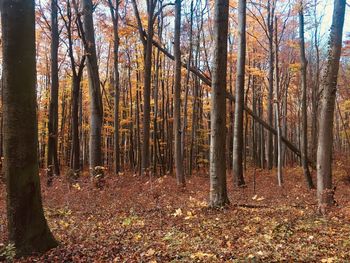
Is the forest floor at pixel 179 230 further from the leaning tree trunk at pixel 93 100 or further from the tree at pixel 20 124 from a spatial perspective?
the leaning tree trunk at pixel 93 100

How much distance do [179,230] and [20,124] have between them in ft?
11.5

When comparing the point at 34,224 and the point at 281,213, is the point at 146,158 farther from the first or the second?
the point at 34,224

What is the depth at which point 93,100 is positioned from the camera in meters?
12.6

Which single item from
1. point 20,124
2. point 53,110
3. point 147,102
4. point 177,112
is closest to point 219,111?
point 20,124

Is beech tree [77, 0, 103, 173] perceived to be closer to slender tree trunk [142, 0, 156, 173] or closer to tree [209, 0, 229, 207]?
slender tree trunk [142, 0, 156, 173]

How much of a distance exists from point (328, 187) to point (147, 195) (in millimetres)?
5507

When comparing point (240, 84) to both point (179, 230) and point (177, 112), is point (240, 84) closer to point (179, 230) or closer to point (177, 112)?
point (177, 112)

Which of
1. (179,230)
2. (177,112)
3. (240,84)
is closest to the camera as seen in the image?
(179,230)

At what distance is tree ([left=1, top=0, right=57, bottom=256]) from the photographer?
16.6 feet

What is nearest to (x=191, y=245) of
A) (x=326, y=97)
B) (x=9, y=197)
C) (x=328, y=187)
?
(x=9, y=197)

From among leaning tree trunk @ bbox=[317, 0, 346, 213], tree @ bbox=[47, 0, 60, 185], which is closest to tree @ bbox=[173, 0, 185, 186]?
tree @ bbox=[47, 0, 60, 185]

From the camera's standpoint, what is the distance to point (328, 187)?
854 cm

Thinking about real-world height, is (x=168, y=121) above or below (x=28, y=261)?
above

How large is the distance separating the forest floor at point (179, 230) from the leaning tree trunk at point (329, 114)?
1.75 ft
